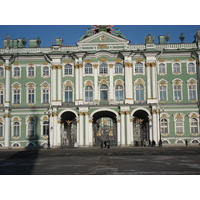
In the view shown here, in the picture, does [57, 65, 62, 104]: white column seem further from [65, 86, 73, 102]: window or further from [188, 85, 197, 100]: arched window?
[188, 85, 197, 100]: arched window

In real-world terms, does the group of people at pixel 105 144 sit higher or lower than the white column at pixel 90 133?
lower

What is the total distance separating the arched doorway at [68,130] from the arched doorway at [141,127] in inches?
374

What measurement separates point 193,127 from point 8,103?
27914 millimetres

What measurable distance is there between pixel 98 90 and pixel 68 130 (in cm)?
783

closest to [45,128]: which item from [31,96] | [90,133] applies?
[31,96]

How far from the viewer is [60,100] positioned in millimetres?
49469

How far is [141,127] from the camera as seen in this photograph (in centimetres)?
5131

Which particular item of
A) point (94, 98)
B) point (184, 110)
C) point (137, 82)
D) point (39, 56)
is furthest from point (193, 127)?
point (39, 56)

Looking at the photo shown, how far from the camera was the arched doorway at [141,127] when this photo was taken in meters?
50.0

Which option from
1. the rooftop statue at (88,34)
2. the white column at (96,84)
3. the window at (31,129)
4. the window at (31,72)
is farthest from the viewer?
the rooftop statue at (88,34)

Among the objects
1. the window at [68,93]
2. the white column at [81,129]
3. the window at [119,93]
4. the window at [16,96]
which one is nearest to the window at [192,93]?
the window at [119,93]

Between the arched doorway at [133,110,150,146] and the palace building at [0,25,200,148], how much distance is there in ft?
0.52

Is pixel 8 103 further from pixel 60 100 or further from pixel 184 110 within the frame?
pixel 184 110

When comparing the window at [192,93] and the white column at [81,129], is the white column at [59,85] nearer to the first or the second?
the white column at [81,129]
